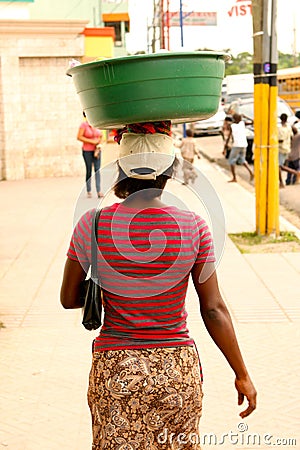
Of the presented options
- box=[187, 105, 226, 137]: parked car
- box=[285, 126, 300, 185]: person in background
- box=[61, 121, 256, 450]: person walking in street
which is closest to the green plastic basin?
box=[61, 121, 256, 450]: person walking in street

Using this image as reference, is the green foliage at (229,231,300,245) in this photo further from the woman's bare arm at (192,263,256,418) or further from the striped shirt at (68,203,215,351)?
the striped shirt at (68,203,215,351)

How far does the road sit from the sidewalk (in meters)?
3.76

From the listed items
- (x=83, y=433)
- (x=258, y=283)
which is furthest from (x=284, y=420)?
(x=258, y=283)

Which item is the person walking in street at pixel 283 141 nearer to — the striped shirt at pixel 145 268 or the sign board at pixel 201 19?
the striped shirt at pixel 145 268

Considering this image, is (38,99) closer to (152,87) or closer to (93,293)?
(152,87)

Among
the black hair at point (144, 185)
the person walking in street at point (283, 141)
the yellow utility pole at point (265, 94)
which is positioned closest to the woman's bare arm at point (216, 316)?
the black hair at point (144, 185)

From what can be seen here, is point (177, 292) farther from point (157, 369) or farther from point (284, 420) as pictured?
point (284, 420)

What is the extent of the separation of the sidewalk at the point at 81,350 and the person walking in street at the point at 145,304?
153 mm

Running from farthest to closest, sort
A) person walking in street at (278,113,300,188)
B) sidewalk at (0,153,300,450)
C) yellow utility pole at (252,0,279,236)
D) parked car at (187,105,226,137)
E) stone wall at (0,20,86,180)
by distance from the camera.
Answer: parked car at (187,105,226,137), stone wall at (0,20,86,180), person walking in street at (278,113,300,188), yellow utility pole at (252,0,279,236), sidewalk at (0,153,300,450)

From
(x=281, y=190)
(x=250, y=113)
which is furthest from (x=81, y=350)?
(x=250, y=113)

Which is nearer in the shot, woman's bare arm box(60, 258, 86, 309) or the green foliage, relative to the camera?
woman's bare arm box(60, 258, 86, 309)

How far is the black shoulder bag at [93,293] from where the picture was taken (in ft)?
9.81

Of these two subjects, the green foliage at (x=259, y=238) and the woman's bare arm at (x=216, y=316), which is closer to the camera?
the woman's bare arm at (x=216, y=316)

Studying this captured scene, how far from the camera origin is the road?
1425cm
